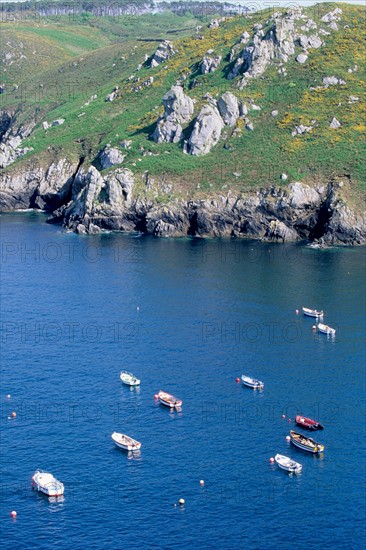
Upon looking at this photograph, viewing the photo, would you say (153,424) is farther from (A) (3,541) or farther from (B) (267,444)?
(A) (3,541)

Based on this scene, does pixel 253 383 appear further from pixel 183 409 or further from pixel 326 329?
pixel 326 329

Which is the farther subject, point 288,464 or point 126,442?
point 126,442

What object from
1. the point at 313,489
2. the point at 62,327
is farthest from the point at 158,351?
the point at 313,489

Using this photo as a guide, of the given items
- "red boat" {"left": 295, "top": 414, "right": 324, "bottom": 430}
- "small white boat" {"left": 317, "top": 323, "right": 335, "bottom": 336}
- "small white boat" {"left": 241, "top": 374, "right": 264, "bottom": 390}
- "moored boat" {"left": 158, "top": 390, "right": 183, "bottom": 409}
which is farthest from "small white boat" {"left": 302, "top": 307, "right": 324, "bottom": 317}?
"moored boat" {"left": 158, "top": 390, "right": 183, "bottom": 409}

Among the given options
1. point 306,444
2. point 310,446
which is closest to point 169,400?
point 306,444

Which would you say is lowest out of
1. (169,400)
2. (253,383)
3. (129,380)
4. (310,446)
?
(310,446)

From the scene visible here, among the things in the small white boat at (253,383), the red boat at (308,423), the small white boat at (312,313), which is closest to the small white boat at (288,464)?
the red boat at (308,423)
